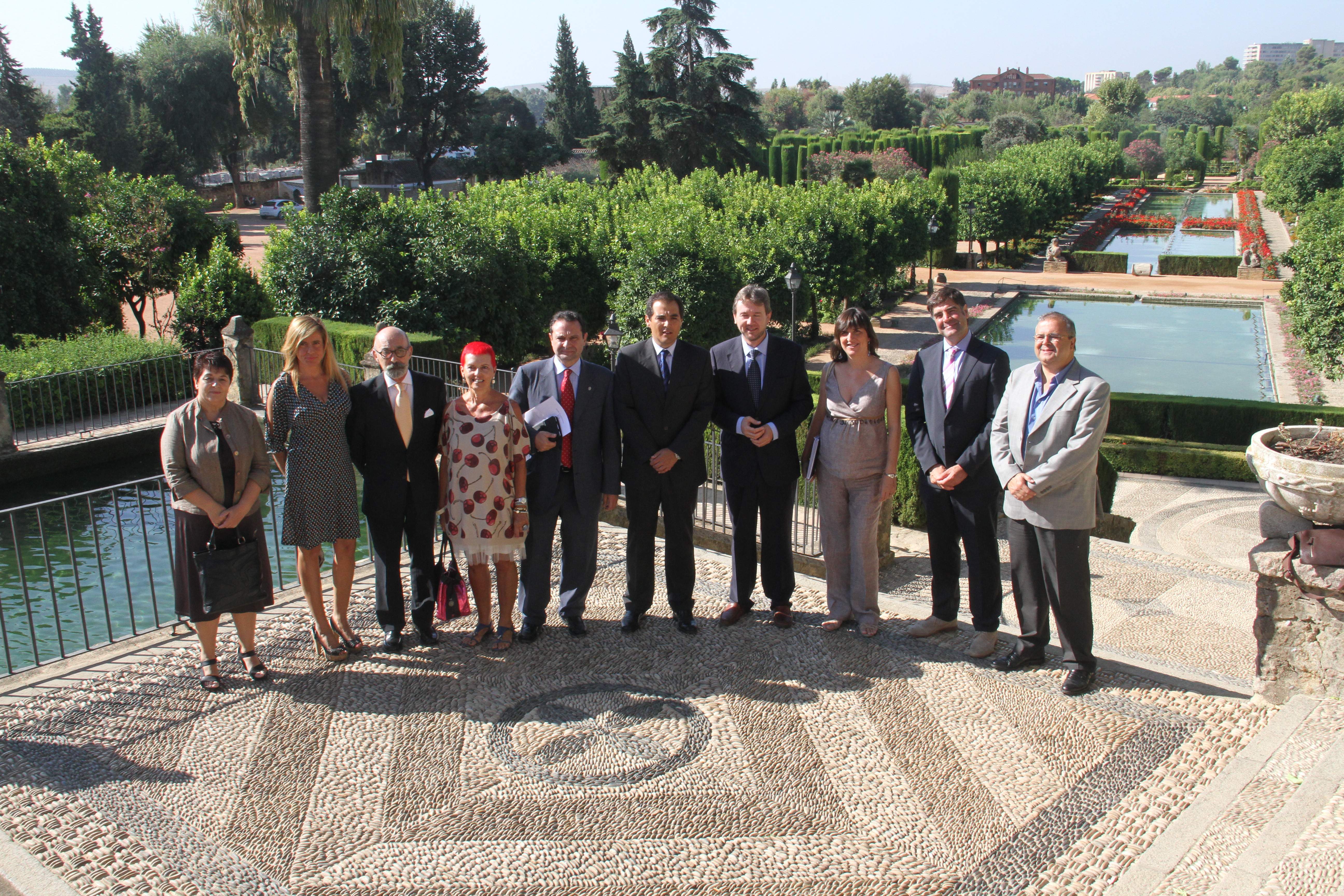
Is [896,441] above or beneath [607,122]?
beneath

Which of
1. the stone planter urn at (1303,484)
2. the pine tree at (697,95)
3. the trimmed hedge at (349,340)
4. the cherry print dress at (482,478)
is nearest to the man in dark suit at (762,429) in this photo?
A: the cherry print dress at (482,478)

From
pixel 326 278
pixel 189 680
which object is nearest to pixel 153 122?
pixel 326 278

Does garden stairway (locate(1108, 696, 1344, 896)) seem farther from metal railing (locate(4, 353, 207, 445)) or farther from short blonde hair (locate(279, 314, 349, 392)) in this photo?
metal railing (locate(4, 353, 207, 445))

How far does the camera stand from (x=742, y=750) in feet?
13.6

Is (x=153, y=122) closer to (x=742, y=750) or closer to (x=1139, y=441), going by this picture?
(x=1139, y=441)

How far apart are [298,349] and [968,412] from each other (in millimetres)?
3216

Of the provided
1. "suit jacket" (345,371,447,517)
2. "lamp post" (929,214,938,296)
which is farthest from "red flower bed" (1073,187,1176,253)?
"suit jacket" (345,371,447,517)

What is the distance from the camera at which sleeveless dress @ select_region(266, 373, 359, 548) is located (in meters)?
4.75

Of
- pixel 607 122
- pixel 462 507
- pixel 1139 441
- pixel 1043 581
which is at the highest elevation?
pixel 607 122

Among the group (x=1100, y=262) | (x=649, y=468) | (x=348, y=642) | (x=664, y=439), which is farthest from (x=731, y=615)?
(x=1100, y=262)

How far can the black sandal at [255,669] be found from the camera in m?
4.75

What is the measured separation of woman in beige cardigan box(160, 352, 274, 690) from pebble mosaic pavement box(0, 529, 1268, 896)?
0.40 metres

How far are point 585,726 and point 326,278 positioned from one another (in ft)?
41.9

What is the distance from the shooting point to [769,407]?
518 cm
